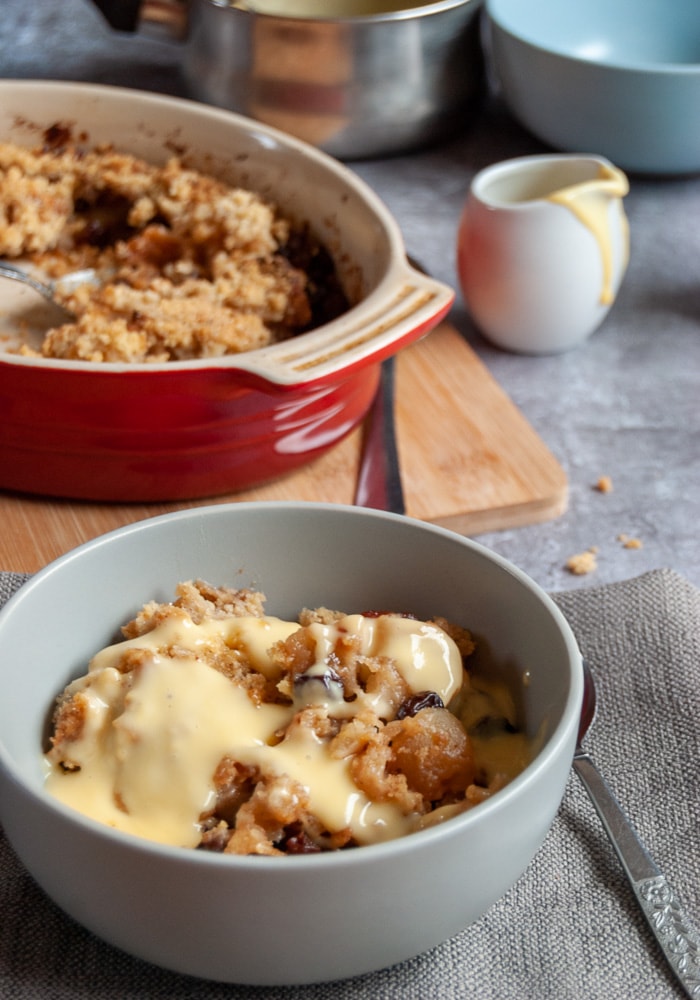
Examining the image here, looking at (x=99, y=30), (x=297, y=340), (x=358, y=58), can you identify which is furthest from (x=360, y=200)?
(x=99, y=30)

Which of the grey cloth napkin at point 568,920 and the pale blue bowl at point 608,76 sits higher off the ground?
the pale blue bowl at point 608,76

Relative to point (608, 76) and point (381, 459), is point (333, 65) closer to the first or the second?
point (608, 76)

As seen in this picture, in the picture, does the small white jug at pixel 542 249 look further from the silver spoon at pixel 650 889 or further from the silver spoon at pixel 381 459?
the silver spoon at pixel 650 889

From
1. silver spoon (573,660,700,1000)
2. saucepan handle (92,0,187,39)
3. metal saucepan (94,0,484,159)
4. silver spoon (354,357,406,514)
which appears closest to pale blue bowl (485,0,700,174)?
metal saucepan (94,0,484,159)

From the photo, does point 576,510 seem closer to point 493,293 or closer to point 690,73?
point 493,293

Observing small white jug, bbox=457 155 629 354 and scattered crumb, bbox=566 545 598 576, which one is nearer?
scattered crumb, bbox=566 545 598 576

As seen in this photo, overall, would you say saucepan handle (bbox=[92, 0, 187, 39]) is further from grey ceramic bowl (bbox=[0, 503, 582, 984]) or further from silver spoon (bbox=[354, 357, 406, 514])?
grey ceramic bowl (bbox=[0, 503, 582, 984])

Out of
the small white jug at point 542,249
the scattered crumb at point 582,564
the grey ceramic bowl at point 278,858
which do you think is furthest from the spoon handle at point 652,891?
the small white jug at point 542,249
